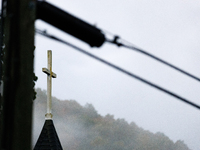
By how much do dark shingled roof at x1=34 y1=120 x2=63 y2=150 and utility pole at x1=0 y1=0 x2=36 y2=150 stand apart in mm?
7818

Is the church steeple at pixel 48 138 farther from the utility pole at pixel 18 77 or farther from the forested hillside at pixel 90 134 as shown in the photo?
the forested hillside at pixel 90 134

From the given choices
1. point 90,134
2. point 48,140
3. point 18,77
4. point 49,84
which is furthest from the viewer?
point 90,134

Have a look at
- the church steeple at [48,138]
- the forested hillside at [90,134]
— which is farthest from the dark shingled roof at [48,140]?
the forested hillside at [90,134]

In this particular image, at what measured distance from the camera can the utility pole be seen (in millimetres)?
4047

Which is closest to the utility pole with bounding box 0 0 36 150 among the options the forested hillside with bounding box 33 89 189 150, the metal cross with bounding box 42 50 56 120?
the metal cross with bounding box 42 50 56 120

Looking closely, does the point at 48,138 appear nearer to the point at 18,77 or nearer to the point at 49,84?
the point at 49,84

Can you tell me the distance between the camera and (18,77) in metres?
4.14

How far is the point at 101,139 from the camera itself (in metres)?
54.7

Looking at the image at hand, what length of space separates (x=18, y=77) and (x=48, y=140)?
8.16 metres

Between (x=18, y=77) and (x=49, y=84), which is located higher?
(x=49, y=84)

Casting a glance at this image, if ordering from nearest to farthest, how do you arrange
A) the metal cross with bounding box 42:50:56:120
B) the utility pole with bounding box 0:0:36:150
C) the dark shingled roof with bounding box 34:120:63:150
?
the utility pole with bounding box 0:0:36:150
the dark shingled roof with bounding box 34:120:63:150
the metal cross with bounding box 42:50:56:120

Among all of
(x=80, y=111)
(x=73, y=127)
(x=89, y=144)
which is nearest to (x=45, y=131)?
(x=89, y=144)

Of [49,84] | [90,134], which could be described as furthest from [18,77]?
[90,134]

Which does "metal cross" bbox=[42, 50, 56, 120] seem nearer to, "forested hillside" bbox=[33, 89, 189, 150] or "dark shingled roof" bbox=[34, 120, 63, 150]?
"dark shingled roof" bbox=[34, 120, 63, 150]
